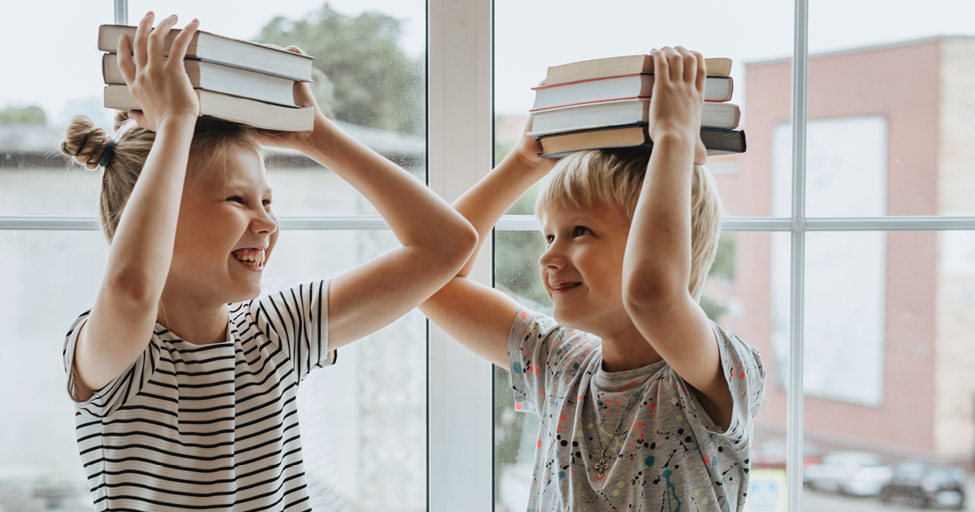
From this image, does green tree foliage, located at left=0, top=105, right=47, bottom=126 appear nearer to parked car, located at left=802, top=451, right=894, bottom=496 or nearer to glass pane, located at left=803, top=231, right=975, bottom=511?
glass pane, located at left=803, top=231, right=975, bottom=511

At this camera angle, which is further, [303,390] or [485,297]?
[303,390]

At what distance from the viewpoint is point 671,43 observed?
1229 millimetres

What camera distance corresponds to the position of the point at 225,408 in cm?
89

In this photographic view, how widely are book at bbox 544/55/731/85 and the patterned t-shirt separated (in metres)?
0.37

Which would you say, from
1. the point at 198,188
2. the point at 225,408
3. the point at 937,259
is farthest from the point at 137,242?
the point at 937,259

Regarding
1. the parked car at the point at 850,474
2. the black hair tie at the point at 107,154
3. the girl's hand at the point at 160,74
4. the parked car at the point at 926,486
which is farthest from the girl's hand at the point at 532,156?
the parked car at the point at 926,486

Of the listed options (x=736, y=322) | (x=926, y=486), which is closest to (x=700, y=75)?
(x=736, y=322)

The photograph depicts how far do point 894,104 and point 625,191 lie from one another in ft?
2.18

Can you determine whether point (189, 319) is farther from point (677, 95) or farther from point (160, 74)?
point (677, 95)

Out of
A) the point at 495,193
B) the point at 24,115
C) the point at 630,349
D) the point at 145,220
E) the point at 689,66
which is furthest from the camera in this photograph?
the point at 24,115

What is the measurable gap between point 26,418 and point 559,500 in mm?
1013

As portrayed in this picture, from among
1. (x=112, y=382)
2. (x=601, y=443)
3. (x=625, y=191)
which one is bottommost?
(x=601, y=443)

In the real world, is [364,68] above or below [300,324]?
above

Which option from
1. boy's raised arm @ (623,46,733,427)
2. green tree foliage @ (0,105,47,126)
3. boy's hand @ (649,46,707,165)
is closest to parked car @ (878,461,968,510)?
boy's raised arm @ (623,46,733,427)
